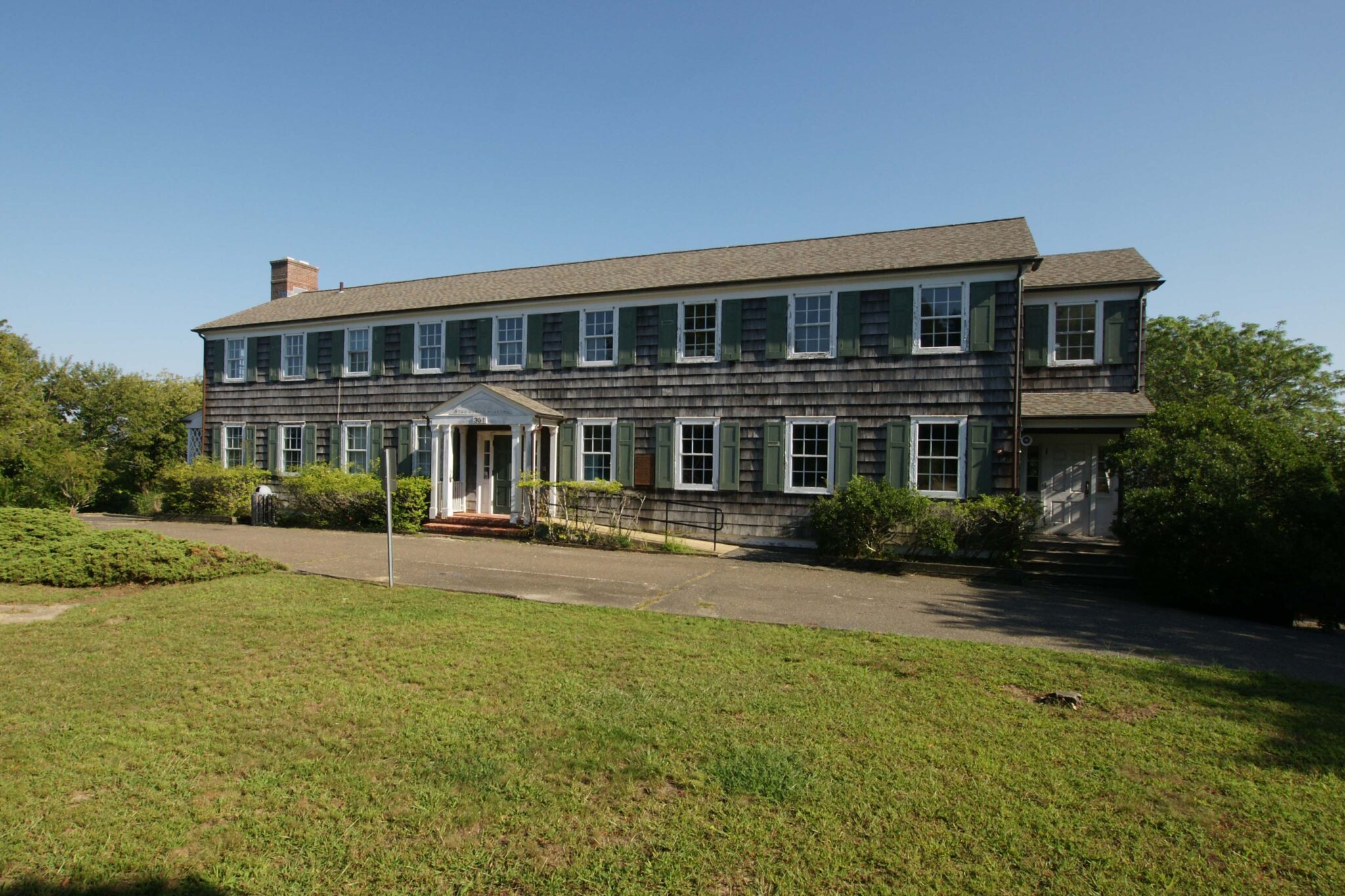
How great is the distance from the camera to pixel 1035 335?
15.3 meters

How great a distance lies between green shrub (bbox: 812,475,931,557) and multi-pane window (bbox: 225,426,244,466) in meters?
18.2

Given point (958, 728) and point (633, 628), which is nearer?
point (958, 728)

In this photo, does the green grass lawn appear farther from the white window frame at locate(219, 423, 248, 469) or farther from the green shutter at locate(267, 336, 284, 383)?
the white window frame at locate(219, 423, 248, 469)

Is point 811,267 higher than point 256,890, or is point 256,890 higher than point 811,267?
point 811,267

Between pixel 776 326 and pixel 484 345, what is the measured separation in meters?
7.91

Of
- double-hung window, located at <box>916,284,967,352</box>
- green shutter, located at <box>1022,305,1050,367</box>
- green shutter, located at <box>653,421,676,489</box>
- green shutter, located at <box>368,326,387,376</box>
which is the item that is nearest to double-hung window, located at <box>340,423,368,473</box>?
green shutter, located at <box>368,326,387,376</box>

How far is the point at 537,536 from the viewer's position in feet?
52.7

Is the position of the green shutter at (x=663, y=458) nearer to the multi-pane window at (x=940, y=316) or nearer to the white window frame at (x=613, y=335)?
the white window frame at (x=613, y=335)

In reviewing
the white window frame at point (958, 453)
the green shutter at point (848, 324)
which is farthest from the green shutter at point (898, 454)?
the green shutter at point (848, 324)

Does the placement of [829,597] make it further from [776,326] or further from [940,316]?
[776,326]

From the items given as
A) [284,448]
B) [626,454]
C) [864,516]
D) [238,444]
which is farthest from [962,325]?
[238,444]

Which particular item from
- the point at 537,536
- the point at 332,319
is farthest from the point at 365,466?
the point at 537,536

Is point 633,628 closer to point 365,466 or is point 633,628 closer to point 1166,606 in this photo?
point 1166,606

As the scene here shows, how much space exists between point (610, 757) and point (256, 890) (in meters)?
1.99
